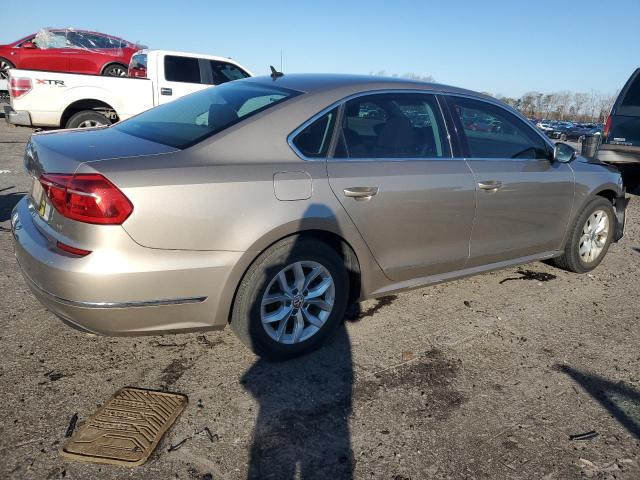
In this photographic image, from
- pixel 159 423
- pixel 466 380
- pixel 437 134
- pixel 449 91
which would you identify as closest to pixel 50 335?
pixel 159 423

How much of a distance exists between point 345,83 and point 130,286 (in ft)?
6.04

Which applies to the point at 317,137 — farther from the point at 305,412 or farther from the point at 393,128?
the point at 305,412

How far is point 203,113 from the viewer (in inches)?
126

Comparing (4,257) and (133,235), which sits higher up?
(133,235)

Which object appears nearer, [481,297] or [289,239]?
[289,239]

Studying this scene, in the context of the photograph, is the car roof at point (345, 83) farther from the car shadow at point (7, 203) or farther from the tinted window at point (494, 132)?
the car shadow at point (7, 203)

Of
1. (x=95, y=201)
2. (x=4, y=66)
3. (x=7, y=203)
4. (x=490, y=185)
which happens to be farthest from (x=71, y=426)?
(x=4, y=66)

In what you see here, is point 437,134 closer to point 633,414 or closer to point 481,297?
point 481,297

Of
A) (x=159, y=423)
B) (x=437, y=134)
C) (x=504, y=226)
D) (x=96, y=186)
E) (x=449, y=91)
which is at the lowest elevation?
(x=159, y=423)

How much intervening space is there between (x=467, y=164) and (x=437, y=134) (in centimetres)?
31

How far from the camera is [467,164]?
143 inches

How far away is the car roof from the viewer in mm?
3248

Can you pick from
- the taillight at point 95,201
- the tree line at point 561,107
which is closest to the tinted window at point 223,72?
the taillight at point 95,201

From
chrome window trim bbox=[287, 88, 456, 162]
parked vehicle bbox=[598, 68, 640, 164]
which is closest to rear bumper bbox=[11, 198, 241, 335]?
chrome window trim bbox=[287, 88, 456, 162]
